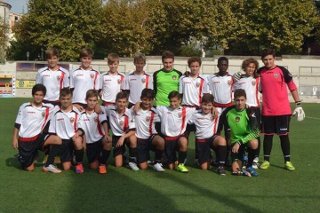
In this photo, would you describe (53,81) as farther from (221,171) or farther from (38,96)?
(221,171)

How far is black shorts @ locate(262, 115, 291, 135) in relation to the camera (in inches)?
278

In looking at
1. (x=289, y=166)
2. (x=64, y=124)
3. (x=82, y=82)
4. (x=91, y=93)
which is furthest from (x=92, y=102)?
(x=289, y=166)

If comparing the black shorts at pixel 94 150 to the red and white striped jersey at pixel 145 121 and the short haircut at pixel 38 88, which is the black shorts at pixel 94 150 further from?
the short haircut at pixel 38 88

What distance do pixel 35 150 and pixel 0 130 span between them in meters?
5.19

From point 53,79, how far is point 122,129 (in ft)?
4.49

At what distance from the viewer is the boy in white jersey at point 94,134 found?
22.2 feet

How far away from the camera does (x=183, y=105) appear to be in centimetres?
726

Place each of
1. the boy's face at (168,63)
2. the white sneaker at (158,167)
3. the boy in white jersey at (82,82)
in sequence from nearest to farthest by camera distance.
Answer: the white sneaker at (158,167) → the boy's face at (168,63) → the boy in white jersey at (82,82)

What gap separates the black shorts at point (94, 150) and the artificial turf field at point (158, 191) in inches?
11.6

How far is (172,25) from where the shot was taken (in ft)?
125

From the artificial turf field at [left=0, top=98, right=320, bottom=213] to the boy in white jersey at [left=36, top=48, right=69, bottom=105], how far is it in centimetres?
118

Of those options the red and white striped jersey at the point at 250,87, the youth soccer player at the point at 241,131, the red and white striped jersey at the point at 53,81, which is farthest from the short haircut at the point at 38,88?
the red and white striped jersey at the point at 250,87

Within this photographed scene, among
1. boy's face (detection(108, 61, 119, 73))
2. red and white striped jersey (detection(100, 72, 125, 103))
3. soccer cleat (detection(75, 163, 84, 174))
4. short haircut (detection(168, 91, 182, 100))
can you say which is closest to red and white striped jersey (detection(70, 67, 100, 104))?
red and white striped jersey (detection(100, 72, 125, 103))

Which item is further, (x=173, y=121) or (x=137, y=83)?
(x=137, y=83)
